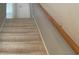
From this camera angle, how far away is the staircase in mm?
1207

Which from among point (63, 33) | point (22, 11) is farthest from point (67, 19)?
point (22, 11)

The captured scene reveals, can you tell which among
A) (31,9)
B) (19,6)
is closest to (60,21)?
(31,9)

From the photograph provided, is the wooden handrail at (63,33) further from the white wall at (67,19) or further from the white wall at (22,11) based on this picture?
the white wall at (22,11)

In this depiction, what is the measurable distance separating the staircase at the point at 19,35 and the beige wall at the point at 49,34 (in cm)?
6

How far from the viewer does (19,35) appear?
1.25 metres

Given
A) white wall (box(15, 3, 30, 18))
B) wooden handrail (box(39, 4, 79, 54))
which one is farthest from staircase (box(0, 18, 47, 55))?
wooden handrail (box(39, 4, 79, 54))

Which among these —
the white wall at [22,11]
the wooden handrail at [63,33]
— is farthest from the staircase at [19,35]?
the wooden handrail at [63,33]

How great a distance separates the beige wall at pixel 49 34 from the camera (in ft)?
4.03

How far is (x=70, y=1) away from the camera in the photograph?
1.00 meters

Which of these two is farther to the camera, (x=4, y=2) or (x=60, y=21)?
(x=60, y=21)

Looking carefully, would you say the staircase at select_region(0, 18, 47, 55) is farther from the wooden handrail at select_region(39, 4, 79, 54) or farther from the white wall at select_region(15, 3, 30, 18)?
the wooden handrail at select_region(39, 4, 79, 54)

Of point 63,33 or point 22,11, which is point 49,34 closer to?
point 63,33
